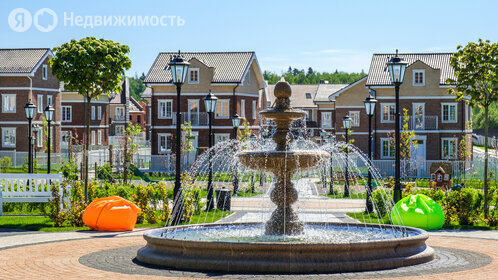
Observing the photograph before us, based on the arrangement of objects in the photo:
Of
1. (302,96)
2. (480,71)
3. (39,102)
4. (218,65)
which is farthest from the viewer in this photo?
(302,96)

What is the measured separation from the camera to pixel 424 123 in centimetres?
5012

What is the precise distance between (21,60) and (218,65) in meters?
15.3

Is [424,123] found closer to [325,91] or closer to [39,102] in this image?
[325,91]

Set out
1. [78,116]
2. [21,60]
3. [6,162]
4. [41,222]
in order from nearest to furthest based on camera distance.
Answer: [41,222]
[6,162]
[21,60]
[78,116]

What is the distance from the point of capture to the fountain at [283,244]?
10227 mm

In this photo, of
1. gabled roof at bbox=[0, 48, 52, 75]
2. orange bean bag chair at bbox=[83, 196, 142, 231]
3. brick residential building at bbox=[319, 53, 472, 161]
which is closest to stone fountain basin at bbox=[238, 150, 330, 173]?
orange bean bag chair at bbox=[83, 196, 142, 231]

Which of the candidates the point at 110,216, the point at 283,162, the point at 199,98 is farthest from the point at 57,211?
the point at 199,98

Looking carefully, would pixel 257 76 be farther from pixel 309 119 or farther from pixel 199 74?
pixel 309 119

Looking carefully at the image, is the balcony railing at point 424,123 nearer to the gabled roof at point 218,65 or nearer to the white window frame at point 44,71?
the gabled roof at point 218,65

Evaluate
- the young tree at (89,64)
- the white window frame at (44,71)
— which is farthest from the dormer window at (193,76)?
the young tree at (89,64)

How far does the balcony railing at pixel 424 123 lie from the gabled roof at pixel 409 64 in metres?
2.71

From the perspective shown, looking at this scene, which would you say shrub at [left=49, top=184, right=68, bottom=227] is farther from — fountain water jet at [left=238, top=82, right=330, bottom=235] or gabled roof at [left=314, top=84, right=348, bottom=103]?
gabled roof at [left=314, top=84, right=348, bottom=103]

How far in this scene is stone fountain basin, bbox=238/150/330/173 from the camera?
41.2 feet

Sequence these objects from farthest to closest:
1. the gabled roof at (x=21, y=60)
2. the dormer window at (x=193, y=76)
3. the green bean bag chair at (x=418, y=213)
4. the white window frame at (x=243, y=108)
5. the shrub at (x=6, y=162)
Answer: the gabled roof at (x=21, y=60) < the white window frame at (x=243, y=108) < the dormer window at (x=193, y=76) < the shrub at (x=6, y=162) < the green bean bag chair at (x=418, y=213)
